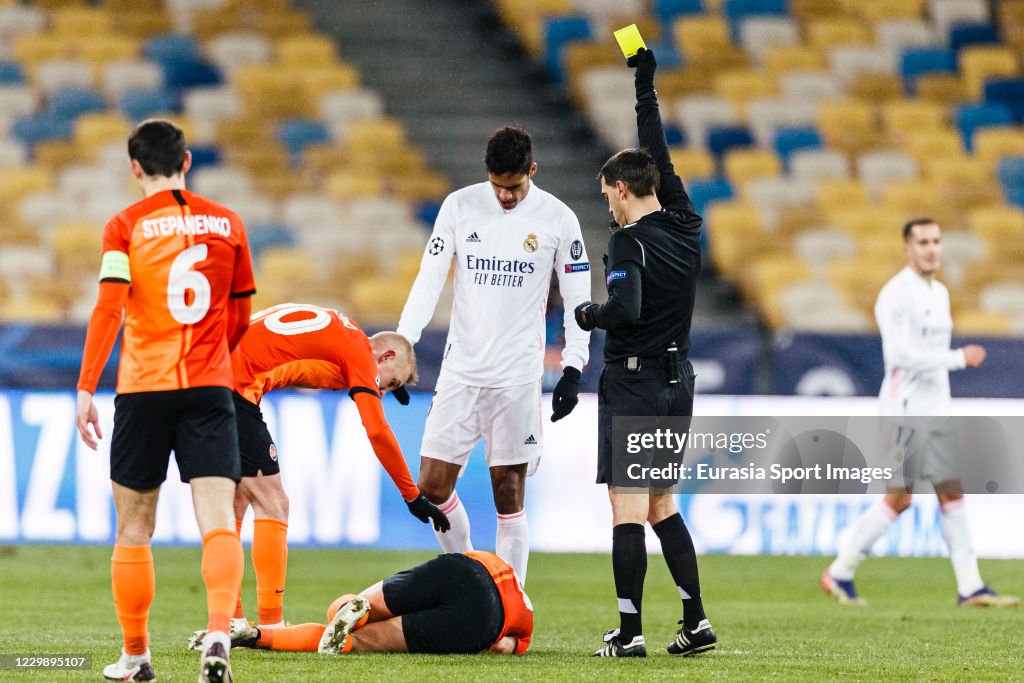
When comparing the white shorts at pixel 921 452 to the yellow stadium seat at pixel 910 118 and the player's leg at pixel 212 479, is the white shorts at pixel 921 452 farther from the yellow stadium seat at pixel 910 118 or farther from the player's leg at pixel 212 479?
the yellow stadium seat at pixel 910 118

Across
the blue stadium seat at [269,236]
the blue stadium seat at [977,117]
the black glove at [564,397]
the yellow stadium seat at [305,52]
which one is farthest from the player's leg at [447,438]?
the blue stadium seat at [977,117]

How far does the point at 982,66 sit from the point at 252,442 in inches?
472

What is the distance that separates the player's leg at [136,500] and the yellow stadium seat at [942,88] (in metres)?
12.6

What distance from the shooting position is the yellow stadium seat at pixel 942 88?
1573 centimetres

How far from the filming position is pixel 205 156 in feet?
45.3

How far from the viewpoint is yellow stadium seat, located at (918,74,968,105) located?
1573 cm

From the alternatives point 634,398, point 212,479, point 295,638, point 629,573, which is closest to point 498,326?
point 634,398

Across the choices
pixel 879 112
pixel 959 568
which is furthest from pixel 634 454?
pixel 879 112

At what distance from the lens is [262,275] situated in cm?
1277

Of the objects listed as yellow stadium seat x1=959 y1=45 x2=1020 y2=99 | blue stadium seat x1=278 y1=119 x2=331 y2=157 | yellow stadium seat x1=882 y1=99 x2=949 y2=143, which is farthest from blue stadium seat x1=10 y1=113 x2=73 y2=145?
yellow stadium seat x1=959 y1=45 x2=1020 y2=99

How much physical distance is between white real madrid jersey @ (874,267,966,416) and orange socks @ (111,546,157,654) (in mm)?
5220

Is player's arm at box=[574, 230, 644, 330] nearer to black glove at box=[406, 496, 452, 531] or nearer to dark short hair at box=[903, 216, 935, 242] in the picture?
black glove at box=[406, 496, 452, 531]

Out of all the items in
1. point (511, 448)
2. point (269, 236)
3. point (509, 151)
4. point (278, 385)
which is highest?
point (269, 236)

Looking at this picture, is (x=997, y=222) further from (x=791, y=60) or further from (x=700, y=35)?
(x=700, y=35)
